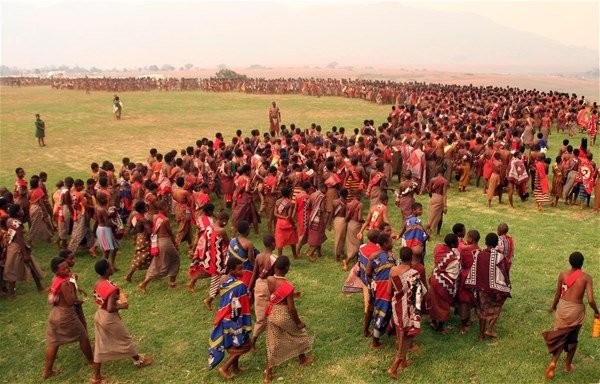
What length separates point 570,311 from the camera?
21.2 feet

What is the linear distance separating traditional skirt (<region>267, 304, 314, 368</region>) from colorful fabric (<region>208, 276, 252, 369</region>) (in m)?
0.35

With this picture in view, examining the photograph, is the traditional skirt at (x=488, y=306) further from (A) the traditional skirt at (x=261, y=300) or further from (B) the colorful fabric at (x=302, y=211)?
(B) the colorful fabric at (x=302, y=211)

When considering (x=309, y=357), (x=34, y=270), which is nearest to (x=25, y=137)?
(x=34, y=270)

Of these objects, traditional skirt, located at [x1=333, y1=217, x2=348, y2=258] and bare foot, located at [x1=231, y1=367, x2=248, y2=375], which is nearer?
bare foot, located at [x1=231, y1=367, x2=248, y2=375]

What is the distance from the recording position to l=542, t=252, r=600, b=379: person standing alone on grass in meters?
6.44

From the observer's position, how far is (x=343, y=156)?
13.8 meters

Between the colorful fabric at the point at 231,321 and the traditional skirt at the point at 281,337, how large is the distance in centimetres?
35

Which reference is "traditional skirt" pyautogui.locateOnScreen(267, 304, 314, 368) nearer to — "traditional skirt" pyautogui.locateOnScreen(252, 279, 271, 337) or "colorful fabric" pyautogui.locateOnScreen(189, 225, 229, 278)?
"traditional skirt" pyautogui.locateOnScreen(252, 279, 271, 337)

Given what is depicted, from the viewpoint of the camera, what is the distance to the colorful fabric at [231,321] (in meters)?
6.72

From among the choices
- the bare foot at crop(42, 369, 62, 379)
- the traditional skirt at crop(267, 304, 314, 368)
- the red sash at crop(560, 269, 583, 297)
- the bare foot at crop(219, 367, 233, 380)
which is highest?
the red sash at crop(560, 269, 583, 297)

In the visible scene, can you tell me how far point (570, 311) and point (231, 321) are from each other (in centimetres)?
447

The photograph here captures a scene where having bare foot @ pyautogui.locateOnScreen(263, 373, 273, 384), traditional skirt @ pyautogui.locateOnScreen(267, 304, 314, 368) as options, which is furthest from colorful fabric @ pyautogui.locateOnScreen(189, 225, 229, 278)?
bare foot @ pyautogui.locateOnScreen(263, 373, 273, 384)

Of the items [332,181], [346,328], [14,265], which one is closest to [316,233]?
[332,181]

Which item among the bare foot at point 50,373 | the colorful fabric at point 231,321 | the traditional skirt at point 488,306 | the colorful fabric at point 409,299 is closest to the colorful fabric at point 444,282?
the traditional skirt at point 488,306
